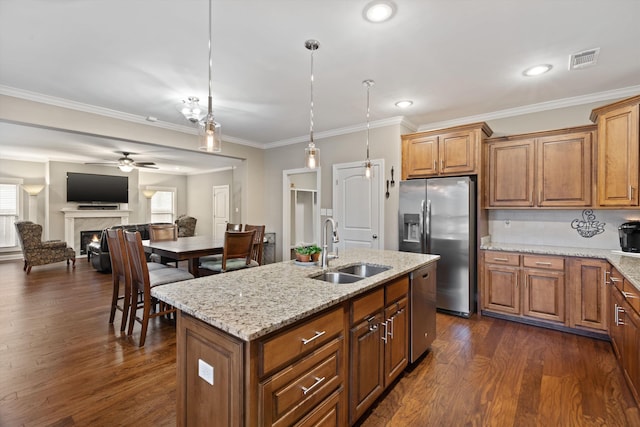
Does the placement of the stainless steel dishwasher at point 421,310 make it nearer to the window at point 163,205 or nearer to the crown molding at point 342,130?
the crown molding at point 342,130

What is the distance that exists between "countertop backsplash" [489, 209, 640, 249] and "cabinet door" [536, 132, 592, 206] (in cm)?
35

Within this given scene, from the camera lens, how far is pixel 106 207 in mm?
8672

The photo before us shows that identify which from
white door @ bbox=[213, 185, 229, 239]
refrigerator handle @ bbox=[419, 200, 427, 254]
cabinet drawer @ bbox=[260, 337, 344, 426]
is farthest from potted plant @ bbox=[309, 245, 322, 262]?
white door @ bbox=[213, 185, 229, 239]

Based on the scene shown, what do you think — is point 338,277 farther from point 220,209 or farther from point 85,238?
point 85,238

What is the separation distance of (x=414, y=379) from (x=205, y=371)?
1.73 m

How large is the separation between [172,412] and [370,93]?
3.44 m

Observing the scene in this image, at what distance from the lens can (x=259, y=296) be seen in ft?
5.28

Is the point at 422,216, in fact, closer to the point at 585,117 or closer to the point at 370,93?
the point at 370,93

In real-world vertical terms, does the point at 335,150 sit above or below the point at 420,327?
above

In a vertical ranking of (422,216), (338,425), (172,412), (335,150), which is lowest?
(172,412)

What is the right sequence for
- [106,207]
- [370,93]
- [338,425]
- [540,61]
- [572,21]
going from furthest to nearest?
[106,207] < [370,93] < [540,61] < [572,21] < [338,425]

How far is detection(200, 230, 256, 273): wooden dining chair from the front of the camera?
358 cm

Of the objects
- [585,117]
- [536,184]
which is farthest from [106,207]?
[585,117]

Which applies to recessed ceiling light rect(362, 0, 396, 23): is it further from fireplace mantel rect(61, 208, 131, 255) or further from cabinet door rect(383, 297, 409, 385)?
fireplace mantel rect(61, 208, 131, 255)
